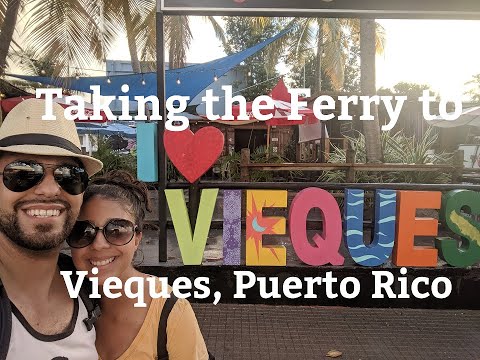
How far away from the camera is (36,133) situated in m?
1.64

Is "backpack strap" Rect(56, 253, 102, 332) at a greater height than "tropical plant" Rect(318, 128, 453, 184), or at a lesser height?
lesser

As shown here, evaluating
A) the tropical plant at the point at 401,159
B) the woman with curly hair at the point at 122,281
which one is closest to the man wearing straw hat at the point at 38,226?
the woman with curly hair at the point at 122,281

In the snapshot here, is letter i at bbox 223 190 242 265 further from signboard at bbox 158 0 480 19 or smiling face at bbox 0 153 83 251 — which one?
smiling face at bbox 0 153 83 251

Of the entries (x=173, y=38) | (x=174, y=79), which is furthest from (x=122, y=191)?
(x=173, y=38)

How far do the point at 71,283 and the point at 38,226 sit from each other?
0.38 m

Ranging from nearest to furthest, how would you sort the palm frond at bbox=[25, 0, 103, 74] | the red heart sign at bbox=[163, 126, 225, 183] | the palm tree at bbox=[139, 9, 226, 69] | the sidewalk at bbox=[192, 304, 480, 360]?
the sidewalk at bbox=[192, 304, 480, 360] → the red heart sign at bbox=[163, 126, 225, 183] → the palm frond at bbox=[25, 0, 103, 74] → the palm tree at bbox=[139, 9, 226, 69]

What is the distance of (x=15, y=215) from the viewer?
5.07 ft

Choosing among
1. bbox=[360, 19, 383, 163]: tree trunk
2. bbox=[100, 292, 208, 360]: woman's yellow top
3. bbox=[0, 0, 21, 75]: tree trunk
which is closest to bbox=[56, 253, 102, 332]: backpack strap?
bbox=[100, 292, 208, 360]: woman's yellow top

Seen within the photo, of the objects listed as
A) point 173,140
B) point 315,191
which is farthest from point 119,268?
point 315,191

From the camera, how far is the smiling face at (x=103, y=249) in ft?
6.18

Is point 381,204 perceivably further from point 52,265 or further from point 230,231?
point 52,265

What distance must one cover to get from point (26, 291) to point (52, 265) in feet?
0.41

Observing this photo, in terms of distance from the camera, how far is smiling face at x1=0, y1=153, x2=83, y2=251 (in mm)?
1545

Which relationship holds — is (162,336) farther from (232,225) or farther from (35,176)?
(232,225)
